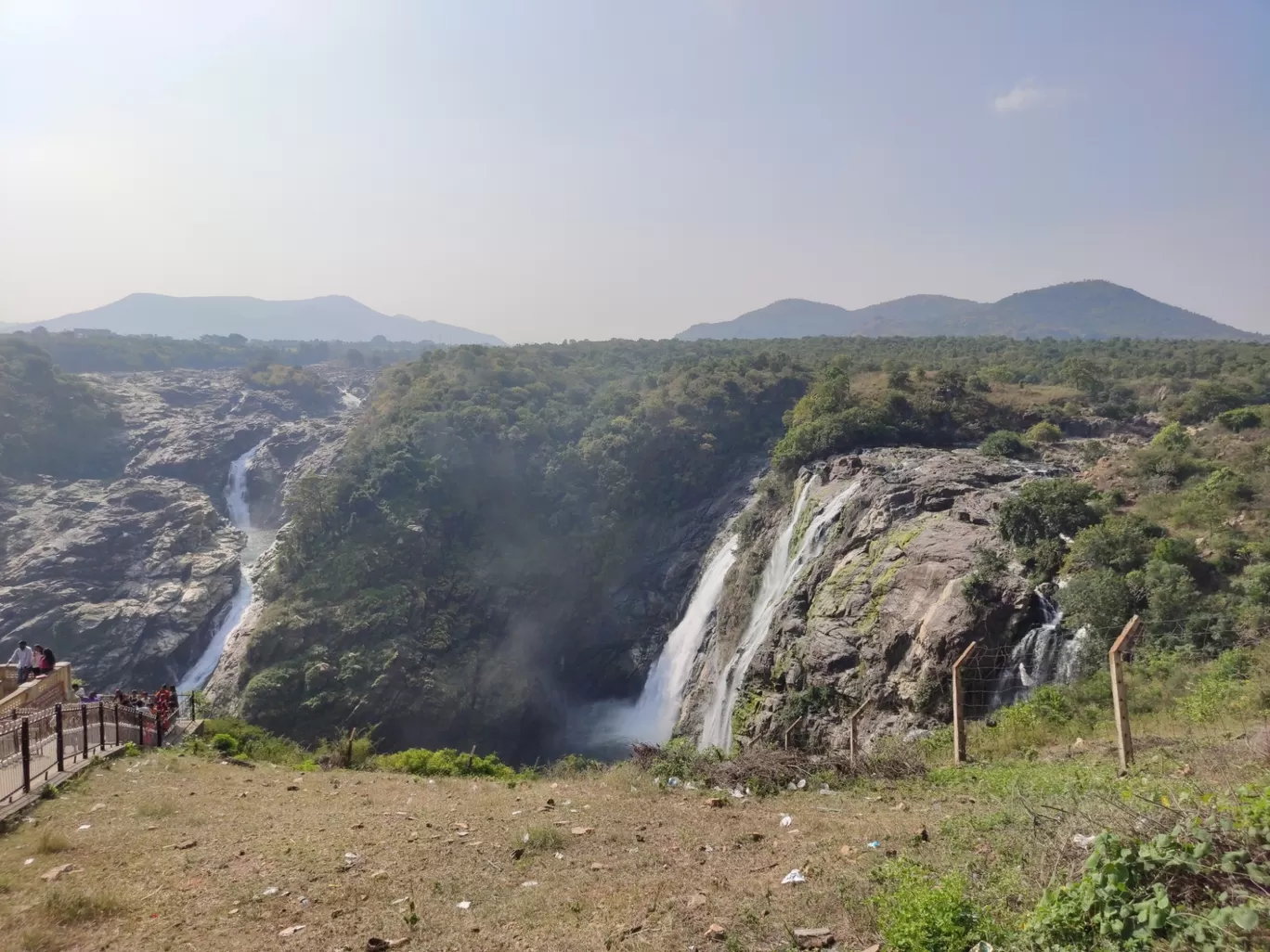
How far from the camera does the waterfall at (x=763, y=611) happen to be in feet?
76.4

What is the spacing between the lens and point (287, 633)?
107 feet

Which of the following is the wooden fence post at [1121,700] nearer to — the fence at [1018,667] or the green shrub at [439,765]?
the fence at [1018,667]

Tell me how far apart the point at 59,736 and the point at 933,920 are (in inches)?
459

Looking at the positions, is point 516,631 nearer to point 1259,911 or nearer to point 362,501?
point 362,501

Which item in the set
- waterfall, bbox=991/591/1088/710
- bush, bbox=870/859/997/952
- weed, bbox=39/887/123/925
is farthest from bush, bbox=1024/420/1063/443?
weed, bbox=39/887/123/925

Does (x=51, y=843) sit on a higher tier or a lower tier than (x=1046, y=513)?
lower

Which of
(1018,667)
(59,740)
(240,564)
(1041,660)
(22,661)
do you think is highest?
(59,740)

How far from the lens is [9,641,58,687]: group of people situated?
14.2 m

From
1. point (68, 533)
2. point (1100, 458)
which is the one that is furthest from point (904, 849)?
point (68, 533)

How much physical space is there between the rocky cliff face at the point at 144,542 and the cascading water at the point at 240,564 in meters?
0.52

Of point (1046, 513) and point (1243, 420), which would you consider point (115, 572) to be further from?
point (1243, 420)

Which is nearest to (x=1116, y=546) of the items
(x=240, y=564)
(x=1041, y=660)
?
(x=1041, y=660)

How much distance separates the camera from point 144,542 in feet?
146

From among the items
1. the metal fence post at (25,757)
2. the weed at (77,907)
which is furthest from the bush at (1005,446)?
the metal fence post at (25,757)
